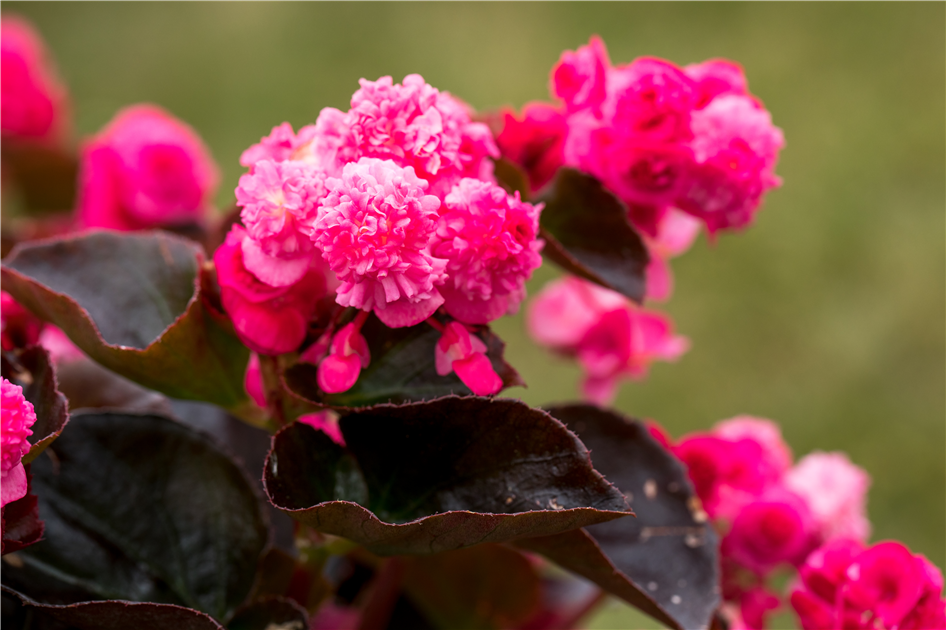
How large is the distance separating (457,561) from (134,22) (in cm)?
254

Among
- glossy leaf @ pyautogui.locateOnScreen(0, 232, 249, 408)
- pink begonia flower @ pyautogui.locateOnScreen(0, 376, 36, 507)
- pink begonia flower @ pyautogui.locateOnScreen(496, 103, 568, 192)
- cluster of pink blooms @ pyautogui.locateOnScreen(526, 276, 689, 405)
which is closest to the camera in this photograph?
pink begonia flower @ pyautogui.locateOnScreen(0, 376, 36, 507)

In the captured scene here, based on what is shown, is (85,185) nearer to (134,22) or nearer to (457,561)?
(457,561)

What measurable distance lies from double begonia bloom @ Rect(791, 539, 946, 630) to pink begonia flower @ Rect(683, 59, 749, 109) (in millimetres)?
265

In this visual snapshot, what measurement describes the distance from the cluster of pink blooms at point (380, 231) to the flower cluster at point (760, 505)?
0.73 ft

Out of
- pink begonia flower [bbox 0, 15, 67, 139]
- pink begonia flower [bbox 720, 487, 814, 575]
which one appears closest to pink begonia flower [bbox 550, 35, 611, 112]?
pink begonia flower [bbox 720, 487, 814, 575]

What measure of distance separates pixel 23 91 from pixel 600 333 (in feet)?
2.62

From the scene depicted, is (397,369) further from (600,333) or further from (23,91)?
(23,91)

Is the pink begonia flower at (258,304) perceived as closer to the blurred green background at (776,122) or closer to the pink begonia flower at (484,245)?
the pink begonia flower at (484,245)

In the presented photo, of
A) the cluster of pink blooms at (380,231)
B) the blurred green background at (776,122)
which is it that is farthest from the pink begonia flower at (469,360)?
the blurred green background at (776,122)

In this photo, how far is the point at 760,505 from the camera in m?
0.59

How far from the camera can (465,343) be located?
43cm

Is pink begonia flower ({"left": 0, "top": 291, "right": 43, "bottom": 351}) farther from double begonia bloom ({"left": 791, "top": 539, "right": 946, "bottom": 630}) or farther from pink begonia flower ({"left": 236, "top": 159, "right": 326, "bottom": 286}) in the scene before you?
→ double begonia bloom ({"left": 791, "top": 539, "right": 946, "bottom": 630})

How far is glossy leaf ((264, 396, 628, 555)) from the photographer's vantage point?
40 centimetres

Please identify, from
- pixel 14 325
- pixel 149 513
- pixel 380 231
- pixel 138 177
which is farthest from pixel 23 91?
pixel 380 231
